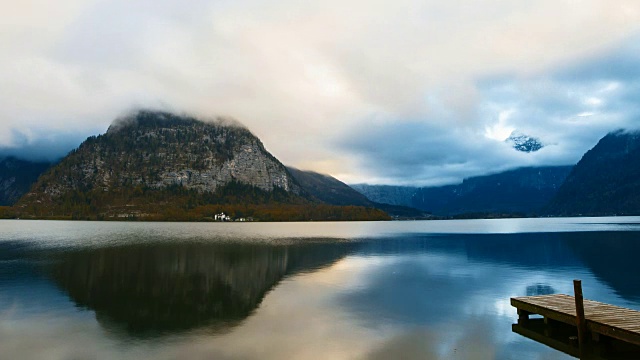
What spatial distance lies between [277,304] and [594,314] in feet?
80.1

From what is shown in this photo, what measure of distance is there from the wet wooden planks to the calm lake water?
245 cm

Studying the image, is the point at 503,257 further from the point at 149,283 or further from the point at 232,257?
the point at 149,283

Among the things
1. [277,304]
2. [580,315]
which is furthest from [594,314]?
[277,304]

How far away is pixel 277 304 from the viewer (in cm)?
3797

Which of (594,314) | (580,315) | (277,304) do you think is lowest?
(277,304)

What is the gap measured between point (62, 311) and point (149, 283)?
1277 cm

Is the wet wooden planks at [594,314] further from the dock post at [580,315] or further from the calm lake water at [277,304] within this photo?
the calm lake water at [277,304]

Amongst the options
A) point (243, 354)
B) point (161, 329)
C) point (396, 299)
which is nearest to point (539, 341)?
point (396, 299)

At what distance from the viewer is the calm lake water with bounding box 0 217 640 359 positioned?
83.1ft

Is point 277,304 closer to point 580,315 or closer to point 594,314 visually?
point 580,315

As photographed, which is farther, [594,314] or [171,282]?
[171,282]

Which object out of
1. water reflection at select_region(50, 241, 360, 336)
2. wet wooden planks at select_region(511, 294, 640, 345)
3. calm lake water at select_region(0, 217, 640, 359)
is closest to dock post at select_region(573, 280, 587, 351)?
wet wooden planks at select_region(511, 294, 640, 345)

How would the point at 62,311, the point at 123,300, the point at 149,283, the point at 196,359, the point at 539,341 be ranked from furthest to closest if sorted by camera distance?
the point at 149,283 < the point at 123,300 < the point at 62,311 < the point at 539,341 < the point at 196,359

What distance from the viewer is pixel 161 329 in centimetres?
2892
